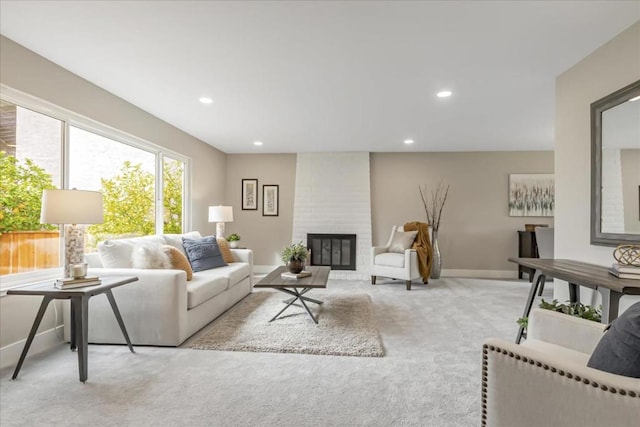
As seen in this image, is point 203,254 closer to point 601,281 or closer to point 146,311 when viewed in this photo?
point 146,311

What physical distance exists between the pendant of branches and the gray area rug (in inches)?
112

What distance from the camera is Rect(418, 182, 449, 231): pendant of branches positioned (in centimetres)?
644

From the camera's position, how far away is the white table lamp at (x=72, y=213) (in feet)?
7.73

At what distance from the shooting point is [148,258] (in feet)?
10.3

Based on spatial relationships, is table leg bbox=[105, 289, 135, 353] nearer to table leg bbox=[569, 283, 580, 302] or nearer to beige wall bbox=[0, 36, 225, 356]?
beige wall bbox=[0, 36, 225, 356]

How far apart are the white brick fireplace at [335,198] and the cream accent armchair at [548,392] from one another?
5066 mm

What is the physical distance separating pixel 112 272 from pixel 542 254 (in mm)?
5554

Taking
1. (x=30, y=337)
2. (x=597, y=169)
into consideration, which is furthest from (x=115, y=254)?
(x=597, y=169)

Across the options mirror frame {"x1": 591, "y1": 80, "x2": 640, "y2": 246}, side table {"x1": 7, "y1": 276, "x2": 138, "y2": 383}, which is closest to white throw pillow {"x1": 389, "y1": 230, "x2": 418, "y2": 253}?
mirror frame {"x1": 591, "y1": 80, "x2": 640, "y2": 246}

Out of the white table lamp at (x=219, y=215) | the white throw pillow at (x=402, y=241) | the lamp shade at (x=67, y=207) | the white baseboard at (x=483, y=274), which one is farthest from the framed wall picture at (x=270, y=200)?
the lamp shade at (x=67, y=207)

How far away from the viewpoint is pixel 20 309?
2.63 metres

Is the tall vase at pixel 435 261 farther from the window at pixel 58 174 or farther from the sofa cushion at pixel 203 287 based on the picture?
the window at pixel 58 174

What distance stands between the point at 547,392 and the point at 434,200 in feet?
18.4

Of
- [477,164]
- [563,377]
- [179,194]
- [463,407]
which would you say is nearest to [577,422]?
[563,377]
